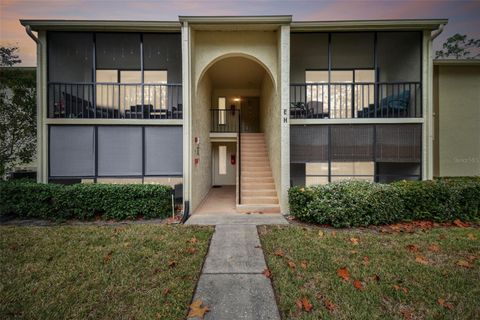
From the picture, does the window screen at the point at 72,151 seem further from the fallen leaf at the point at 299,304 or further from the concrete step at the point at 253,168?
the fallen leaf at the point at 299,304

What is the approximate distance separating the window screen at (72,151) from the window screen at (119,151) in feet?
0.92

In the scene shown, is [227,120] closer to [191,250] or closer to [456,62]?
[191,250]

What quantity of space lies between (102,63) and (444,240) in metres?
11.5

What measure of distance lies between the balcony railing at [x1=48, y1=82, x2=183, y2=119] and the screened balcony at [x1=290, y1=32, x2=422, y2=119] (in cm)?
460

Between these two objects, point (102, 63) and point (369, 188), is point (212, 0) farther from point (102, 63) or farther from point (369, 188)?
point (369, 188)

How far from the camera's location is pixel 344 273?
297cm

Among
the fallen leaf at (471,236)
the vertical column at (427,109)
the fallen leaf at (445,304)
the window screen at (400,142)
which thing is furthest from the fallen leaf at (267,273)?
the vertical column at (427,109)

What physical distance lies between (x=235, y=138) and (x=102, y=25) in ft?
19.1

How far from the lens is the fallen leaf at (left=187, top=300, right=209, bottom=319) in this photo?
7.46 ft

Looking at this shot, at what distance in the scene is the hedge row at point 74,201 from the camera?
5422 mm

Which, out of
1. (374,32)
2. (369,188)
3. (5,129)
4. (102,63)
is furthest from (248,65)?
(5,129)

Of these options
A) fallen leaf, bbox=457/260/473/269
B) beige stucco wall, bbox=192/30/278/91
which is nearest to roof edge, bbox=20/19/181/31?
beige stucco wall, bbox=192/30/278/91

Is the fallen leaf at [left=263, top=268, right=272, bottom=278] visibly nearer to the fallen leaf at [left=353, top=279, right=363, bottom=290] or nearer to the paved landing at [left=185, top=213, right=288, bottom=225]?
the fallen leaf at [left=353, top=279, right=363, bottom=290]

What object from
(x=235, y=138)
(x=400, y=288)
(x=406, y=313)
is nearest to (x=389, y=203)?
(x=400, y=288)
